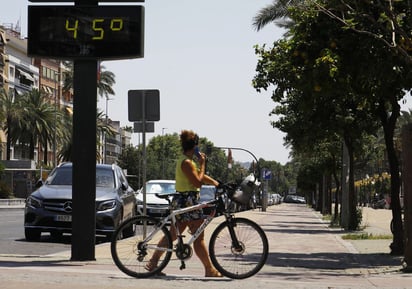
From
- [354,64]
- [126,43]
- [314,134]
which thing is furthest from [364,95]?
[314,134]

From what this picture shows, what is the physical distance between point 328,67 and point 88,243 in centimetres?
475

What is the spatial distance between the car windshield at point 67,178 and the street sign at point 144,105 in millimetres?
3831

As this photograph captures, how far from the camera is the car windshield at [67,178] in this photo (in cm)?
1942

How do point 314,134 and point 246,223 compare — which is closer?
point 246,223

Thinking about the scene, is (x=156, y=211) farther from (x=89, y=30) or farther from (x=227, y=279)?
(x=227, y=279)

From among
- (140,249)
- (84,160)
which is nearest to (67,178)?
(84,160)

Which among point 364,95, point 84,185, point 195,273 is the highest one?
point 364,95

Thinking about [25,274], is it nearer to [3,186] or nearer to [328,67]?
[328,67]

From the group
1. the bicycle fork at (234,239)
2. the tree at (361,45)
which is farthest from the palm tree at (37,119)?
the bicycle fork at (234,239)

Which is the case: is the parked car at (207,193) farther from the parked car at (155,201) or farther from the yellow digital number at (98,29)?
the yellow digital number at (98,29)

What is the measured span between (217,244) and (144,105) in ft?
20.0

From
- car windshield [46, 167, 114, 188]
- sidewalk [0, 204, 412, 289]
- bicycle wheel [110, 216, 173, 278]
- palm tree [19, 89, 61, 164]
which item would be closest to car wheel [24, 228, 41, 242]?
car windshield [46, 167, 114, 188]

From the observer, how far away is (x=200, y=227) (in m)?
10.5

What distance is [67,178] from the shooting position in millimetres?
19500
